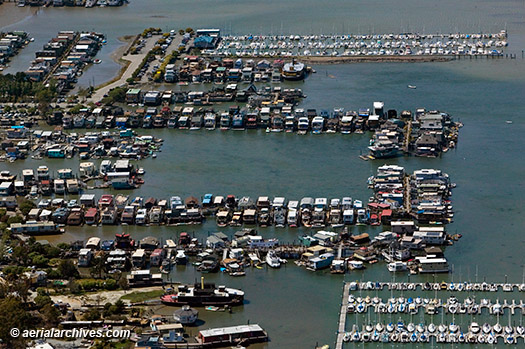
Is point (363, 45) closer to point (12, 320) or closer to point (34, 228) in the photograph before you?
point (34, 228)

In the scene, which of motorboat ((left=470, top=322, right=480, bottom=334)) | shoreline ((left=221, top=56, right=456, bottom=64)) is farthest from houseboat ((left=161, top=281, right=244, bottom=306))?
shoreline ((left=221, top=56, right=456, bottom=64))

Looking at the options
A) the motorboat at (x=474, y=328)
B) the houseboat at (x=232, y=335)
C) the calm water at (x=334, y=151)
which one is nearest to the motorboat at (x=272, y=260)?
the calm water at (x=334, y=151)

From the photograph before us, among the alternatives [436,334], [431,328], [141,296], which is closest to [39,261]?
[141,296]

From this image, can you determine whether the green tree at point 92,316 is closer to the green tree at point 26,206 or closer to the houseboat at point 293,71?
the green tree at point 26,206

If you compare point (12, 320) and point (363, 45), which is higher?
point (363, 45)

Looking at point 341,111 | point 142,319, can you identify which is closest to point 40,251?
point 142,319

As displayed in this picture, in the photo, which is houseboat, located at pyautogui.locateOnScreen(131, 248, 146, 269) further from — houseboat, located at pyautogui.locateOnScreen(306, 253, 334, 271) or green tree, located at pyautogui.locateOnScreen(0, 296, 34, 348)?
green tree, located at pyautogui.locateOnScreen(0, 296, 34, 348)
